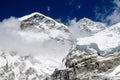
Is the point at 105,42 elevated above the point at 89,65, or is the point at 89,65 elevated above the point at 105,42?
the point at 105,42

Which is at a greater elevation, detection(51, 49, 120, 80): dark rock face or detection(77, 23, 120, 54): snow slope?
detection(77, 23, 120, 54): snow slope

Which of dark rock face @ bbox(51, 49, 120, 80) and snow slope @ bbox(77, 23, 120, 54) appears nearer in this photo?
dark rock face @ bbox(51, 49, 120, 80)

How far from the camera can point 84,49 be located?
166 m

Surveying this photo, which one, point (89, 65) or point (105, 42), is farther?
point (105, 42)

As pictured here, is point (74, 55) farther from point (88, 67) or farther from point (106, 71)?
point (106, 71)

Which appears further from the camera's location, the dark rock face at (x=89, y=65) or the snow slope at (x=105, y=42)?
the snow slope at (x=105, y=42)

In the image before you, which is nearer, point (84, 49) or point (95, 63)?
point (95, 63)

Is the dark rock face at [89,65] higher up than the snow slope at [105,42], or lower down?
lower down

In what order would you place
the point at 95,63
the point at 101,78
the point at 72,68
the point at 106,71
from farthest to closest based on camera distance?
→ the point at 72,68 < the point at 95,63 < the point at 106,71 < the point at 101,78

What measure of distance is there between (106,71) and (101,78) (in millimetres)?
12137

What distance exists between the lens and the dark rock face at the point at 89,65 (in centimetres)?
14569

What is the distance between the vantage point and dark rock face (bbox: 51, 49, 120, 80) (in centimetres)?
14569

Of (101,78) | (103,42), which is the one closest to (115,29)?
(103,42)

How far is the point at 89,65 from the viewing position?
154 meters
